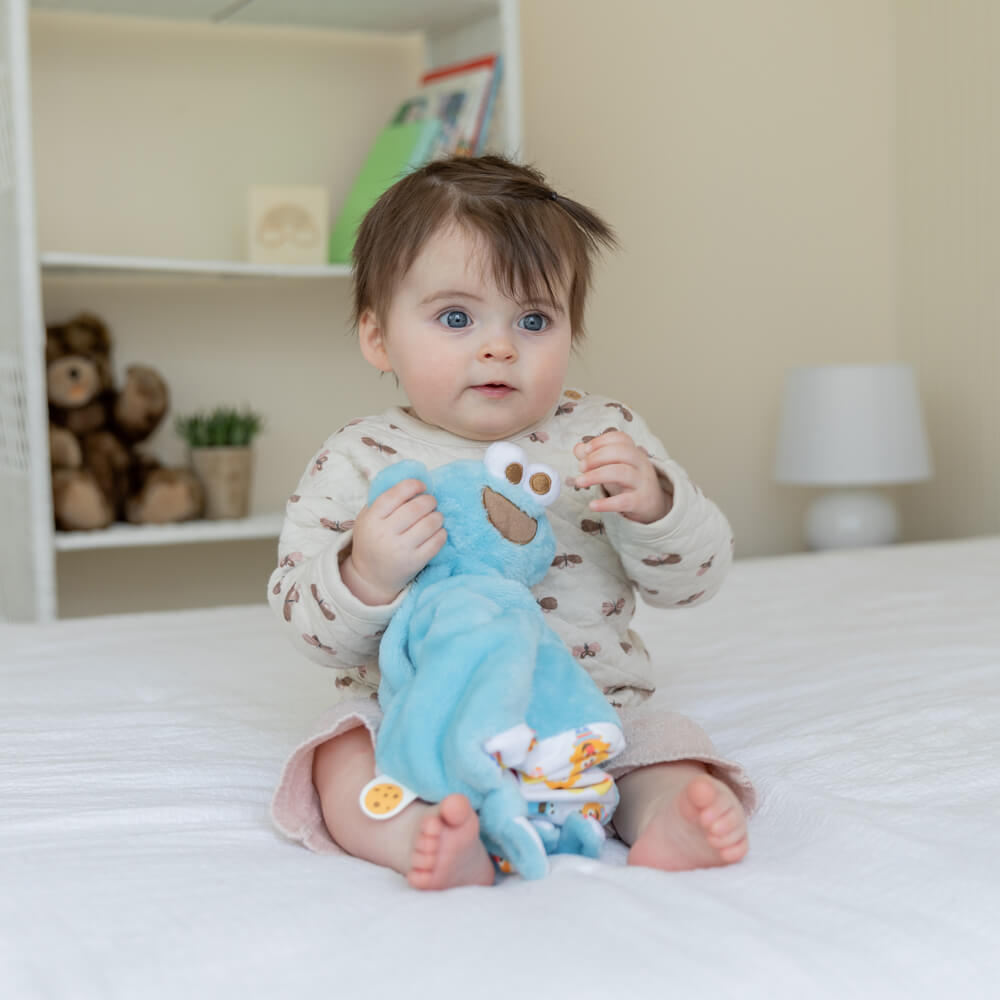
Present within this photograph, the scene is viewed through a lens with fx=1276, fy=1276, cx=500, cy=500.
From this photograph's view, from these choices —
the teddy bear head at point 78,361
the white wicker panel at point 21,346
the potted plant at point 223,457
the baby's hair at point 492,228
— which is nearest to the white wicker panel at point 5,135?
the white wicker panel at point 21,346

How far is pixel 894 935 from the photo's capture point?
0.59 metres

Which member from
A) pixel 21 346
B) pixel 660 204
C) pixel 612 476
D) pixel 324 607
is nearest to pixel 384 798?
pixel 324 607

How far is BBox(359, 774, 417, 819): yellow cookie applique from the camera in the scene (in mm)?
725

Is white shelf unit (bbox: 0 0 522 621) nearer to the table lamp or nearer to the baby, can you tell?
the table lamp

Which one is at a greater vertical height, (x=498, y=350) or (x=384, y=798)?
(x=498, y=350)

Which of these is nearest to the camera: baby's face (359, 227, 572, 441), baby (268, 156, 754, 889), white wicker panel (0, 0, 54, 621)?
baby (268, 156, 754, 889)

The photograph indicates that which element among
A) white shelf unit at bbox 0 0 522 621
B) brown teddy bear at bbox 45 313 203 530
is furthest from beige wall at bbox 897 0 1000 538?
brown teddy bear at bbox 45 313 203 530

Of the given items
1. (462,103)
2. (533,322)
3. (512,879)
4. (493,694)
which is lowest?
(512,879)

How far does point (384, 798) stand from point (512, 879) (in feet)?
0.29

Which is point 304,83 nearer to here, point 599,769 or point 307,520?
point 307,520

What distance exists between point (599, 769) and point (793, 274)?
232 centimetres

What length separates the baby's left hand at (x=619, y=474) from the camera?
847 millimetres

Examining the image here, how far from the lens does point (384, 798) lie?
734 mm

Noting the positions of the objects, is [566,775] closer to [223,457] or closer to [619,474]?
[619,474]
